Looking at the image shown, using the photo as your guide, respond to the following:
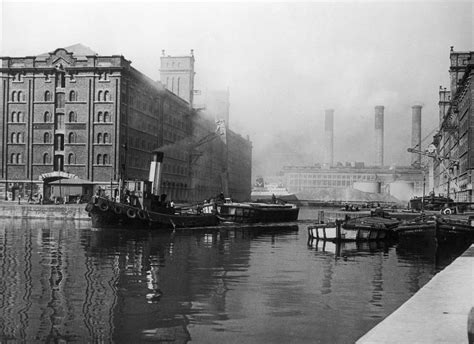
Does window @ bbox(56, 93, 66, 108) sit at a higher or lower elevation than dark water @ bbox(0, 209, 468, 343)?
higher

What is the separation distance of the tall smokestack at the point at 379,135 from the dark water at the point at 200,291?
557 ft

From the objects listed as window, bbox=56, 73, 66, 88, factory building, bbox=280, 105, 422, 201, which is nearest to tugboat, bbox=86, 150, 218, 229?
window, bbox=56, 73, 66, 88

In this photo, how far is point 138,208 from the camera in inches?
1609

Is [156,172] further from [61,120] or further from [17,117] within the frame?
[17,117]

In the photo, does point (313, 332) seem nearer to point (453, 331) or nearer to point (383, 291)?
point (453, 331)

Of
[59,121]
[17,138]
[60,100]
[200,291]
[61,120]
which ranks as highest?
[60,100]

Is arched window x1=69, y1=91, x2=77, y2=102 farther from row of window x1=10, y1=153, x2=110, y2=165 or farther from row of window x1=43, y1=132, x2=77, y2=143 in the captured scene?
row of window x1=10, y1=153, x2=110, y2=165

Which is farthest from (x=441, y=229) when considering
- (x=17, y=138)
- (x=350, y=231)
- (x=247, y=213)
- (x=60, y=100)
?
(x=17, y=138)

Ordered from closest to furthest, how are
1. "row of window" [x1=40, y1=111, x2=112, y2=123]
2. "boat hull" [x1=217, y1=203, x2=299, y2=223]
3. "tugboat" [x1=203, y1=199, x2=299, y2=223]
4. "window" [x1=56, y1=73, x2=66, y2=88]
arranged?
"tugboat" [x1=203, y1=199, x2=299, y2=223]
"boat hull" [x1=217, y1=203, x2=299, y2=223]
"row of window" [x1=40, y1=111, x2=112, y2=123]
"window" [x1=56, y1=73, x2=66, y2=88]

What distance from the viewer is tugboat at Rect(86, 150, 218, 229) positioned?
40.2m

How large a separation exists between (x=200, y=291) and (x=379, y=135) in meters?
187

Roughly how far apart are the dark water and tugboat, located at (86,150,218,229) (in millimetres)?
10088

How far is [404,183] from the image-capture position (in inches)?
7318

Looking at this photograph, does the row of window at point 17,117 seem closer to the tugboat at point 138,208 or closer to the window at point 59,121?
the window at point 59,121
